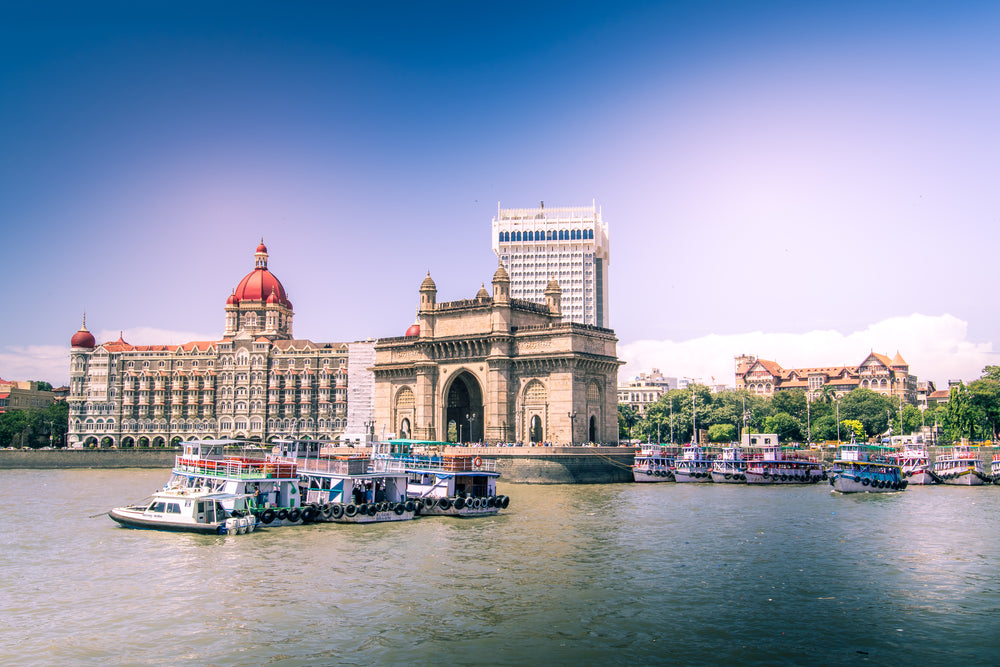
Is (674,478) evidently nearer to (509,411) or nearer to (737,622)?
(509,411)

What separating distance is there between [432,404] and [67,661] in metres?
66.6

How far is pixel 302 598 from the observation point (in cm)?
2764

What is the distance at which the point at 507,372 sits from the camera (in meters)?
83.1

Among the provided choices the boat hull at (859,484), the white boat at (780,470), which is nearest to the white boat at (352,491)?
the boat hull at (859,484)

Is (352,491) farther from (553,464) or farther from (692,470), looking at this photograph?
(692,470)

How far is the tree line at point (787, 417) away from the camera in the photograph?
121m

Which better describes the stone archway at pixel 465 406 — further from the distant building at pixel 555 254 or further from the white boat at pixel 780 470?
the distant building at pixel 555 254

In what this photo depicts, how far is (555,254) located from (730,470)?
9242cm

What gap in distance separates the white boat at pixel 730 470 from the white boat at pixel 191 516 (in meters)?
45.7

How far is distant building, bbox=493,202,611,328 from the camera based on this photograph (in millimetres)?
162750

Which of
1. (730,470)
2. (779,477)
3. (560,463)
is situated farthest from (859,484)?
(560,463)

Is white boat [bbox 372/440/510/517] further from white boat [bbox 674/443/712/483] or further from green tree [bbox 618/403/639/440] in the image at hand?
green tree [bbox 618/403/639/440]

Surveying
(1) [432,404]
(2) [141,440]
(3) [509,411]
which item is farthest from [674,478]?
(2) [141,440]

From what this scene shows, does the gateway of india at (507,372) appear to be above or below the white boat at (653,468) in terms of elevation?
above
